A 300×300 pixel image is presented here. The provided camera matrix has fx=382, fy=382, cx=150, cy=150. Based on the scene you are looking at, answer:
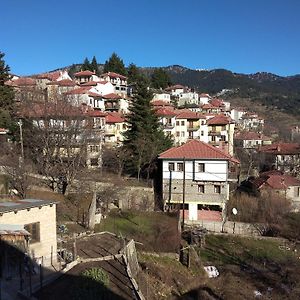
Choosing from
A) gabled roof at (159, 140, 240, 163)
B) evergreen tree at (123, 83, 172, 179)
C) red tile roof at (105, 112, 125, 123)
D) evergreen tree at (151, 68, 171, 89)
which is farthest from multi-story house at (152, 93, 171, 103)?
gabled roof at (159, 140, 240, 163)

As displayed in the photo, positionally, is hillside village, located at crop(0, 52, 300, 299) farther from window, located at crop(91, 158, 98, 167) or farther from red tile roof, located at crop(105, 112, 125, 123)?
red tile roof, located at crop(105, 112, 125, 123)

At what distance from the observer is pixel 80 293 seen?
40.9 ft

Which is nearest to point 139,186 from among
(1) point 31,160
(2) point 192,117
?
(1) point 31,160

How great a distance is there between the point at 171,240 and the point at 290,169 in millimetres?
39851

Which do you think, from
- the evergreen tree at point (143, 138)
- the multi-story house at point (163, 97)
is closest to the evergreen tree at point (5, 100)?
the evergreen tree at point (143, 138)

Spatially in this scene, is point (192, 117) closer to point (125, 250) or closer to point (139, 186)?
point (139, 186)

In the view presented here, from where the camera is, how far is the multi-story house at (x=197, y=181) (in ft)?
101

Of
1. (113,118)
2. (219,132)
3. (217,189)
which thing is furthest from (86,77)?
(217,189)

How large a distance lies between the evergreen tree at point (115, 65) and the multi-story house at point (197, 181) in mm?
61090

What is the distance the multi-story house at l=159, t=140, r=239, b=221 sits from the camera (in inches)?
1212

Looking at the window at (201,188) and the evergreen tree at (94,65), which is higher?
the evergreen tree at (94,65)

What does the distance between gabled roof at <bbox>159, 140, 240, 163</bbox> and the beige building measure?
57.1ft

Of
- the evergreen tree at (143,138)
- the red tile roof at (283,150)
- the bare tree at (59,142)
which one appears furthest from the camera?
the red tile roof at (283,150)

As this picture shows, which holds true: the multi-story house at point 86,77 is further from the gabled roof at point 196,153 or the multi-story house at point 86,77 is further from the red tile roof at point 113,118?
the gabled roof at point 196,153
